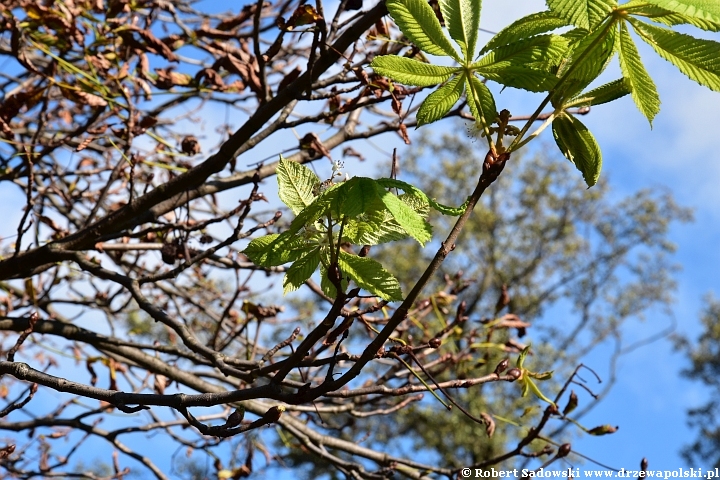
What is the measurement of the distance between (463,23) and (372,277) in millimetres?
389

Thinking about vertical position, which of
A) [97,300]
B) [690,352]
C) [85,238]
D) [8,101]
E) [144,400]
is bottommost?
[144,400]

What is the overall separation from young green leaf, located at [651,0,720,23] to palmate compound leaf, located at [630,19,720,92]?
0.32 ft

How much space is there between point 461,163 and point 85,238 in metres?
12.2

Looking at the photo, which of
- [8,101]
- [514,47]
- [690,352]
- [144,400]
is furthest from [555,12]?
[690,352]

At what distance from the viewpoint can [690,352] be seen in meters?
14.3

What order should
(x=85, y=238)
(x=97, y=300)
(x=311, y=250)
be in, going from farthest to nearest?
(x=97, y=300) < (x=85, y=238) < (x=311, y=250)

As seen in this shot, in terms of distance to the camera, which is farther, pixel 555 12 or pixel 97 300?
pixel 97 300

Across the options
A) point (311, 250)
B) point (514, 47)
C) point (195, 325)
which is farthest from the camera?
point (195, 325)

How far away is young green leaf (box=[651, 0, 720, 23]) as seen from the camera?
0.79 m

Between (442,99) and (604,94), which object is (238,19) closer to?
(442,99)

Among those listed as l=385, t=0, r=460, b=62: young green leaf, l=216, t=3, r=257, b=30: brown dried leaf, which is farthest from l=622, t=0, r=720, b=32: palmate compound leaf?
l=216, t=3, r=257, b=30: brown dried leaf

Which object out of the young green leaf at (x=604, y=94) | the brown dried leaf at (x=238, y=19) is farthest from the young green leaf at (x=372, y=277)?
the brown dried leaf at (x=238, y=19)

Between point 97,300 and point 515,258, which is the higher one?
point 515,258

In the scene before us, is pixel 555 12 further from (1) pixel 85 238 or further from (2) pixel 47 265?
(2) pixel 47 265
